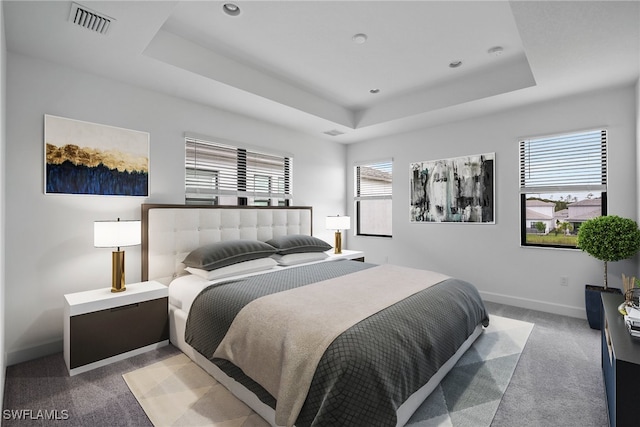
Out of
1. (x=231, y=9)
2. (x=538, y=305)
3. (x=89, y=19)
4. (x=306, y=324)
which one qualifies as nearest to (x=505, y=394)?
(x=306, y=324)

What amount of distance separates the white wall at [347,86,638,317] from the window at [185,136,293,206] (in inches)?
71.8

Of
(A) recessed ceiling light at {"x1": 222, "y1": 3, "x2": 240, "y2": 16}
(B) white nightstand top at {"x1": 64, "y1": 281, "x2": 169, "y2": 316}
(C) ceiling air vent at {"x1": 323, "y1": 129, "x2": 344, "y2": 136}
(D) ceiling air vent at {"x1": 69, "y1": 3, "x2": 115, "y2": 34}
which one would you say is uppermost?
(A) recessed ceiling light at {"x1": 222, "y1": 3, "x2": 240, "y2": 16}

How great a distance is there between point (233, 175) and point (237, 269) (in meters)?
1.37

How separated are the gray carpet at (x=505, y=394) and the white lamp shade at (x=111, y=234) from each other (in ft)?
3.13

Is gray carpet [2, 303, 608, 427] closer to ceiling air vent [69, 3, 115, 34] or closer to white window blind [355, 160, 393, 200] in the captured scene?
ceiling air vent [69, 3, 115, 34]

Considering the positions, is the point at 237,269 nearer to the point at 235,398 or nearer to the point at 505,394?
the point at 235,398

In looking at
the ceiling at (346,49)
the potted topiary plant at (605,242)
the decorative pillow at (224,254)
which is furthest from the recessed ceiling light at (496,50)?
the decorative pillow at (224,254)

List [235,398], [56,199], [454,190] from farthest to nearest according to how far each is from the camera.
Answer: [454,190]
[56,199]
[235,398]

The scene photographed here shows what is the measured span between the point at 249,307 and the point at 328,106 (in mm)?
3081

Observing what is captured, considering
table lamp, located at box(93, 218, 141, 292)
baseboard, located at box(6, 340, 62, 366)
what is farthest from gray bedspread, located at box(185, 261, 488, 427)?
baseboard, located at box(6, 340, 62, 366)

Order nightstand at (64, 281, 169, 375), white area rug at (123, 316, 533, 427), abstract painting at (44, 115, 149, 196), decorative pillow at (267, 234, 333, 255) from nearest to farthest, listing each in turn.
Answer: white area rug at (123, 316, 533, 427) < nightstand at (64, 281, 169, 375) < abstract painting at (44, 115, 149, 196) < decorative pillow at (267, 234, 333, 255)

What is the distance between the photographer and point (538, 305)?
3.71 meters

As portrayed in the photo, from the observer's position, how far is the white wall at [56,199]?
8.08ft

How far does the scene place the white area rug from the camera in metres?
1.80
